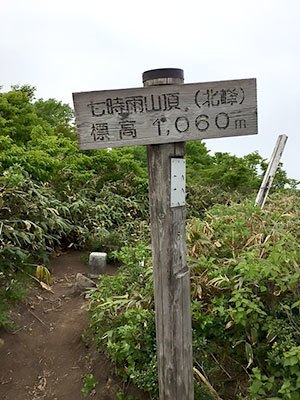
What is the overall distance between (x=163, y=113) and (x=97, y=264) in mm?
3069

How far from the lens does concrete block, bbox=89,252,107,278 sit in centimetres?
475

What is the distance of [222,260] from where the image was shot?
3.29 m

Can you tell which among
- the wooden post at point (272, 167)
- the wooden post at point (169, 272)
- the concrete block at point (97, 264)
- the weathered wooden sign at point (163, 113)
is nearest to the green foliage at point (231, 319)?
the wooden post at point (169, 272)

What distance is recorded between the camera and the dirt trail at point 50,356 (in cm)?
308

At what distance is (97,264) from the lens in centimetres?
475

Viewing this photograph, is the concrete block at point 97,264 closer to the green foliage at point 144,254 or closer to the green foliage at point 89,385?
the green foliage at point 144,254

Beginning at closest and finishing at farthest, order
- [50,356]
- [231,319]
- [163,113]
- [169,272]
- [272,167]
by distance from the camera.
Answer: [163,113] → [169,272] → [231,319] → [50,356] → [272,167]

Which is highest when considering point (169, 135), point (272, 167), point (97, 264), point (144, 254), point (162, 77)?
→ point (162, 77)

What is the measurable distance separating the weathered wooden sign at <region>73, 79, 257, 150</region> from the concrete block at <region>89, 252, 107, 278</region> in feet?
9.58

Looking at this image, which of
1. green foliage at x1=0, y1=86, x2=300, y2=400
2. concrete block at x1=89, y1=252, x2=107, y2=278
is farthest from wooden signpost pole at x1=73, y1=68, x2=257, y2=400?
concrete block at x1=89, y1=252, x2=107, y2=278

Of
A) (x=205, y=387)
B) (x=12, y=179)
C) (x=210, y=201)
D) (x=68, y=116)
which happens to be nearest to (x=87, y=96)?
(x=205, y=387)

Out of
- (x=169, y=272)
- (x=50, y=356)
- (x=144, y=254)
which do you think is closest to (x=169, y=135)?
(x=169, y=272)

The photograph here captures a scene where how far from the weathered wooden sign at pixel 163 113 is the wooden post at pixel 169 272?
0.10 meters

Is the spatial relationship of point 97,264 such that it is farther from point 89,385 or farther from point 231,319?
point 231,319
